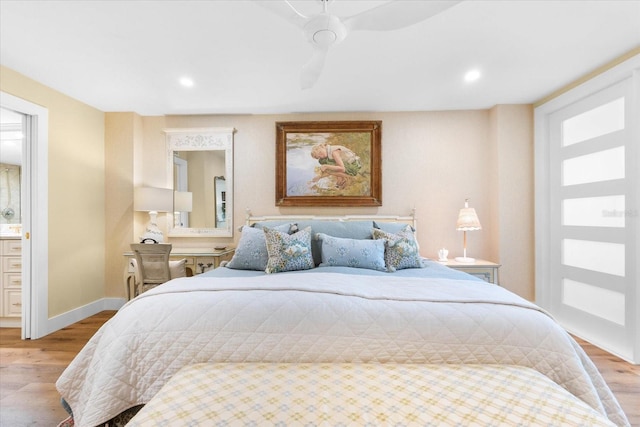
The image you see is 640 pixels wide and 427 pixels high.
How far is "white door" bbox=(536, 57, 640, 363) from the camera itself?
2467 mm

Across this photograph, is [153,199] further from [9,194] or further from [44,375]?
[9,194]

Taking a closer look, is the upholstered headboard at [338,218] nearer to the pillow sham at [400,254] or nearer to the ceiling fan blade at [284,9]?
the pillow sham at [400,254]

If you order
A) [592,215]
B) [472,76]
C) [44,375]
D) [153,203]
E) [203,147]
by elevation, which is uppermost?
[472,76]

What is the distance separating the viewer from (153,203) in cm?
345

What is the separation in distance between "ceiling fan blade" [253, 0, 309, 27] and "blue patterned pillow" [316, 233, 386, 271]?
1641 millimetres

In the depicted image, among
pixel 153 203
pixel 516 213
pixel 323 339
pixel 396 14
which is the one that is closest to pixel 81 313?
→ pixel 153 203

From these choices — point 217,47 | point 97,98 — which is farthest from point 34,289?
point 217,47

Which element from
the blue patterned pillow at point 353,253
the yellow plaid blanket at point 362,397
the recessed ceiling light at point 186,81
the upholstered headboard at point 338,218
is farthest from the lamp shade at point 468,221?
the recessed ceiling light at point 186,81

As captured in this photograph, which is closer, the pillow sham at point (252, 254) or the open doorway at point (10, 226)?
the pillow sham at point (252, 254)

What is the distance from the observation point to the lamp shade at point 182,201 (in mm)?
3670

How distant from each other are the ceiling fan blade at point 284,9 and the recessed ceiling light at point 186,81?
5.72ft

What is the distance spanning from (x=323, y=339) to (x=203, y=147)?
10.6 ft

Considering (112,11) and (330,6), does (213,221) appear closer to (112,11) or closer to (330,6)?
(112,11)

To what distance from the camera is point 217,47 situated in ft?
7.60
